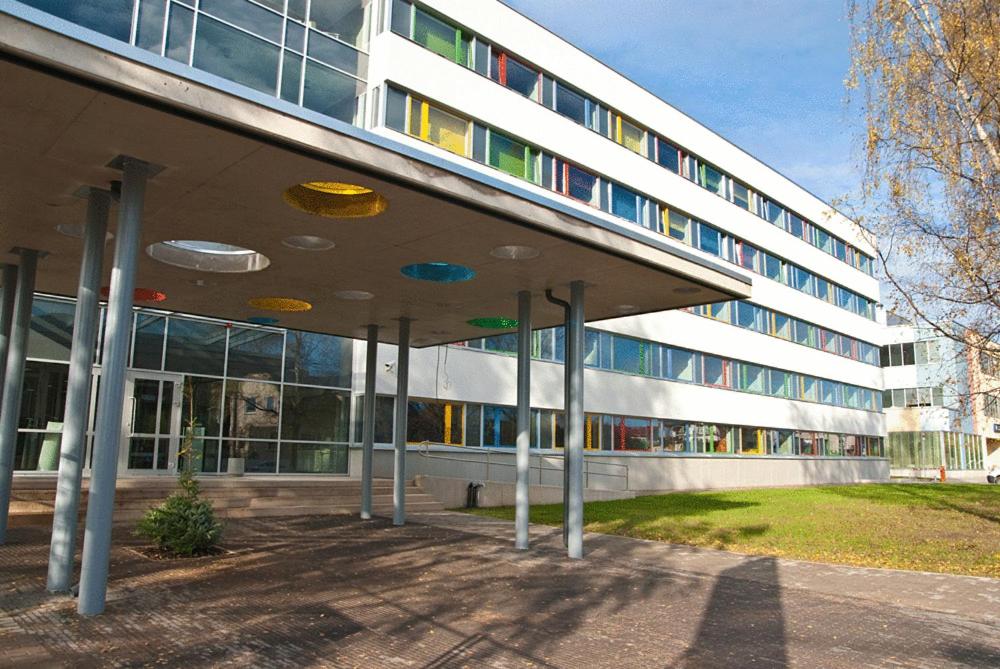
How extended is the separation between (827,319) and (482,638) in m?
41.3

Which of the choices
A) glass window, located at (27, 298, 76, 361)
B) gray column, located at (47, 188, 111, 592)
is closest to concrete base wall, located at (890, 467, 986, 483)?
glass window, located at (27, 298, 76, 361)

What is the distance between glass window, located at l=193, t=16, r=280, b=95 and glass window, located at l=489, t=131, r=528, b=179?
757 cm

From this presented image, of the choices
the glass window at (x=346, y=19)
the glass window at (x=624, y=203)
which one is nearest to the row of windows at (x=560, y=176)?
the glass window at (x=624, y=203)

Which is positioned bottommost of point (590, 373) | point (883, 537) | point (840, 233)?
point (883, 537)

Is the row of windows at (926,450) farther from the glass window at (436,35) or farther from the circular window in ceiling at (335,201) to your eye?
the circular window in ceiling at (335,201)

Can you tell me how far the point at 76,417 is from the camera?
8.56 m

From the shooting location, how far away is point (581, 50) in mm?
27328

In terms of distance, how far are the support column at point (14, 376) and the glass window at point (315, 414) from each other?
1009cm

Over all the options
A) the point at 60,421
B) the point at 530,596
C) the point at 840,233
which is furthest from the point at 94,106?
the point at 840,233

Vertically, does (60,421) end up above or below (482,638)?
above

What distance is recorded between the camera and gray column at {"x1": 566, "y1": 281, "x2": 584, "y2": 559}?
12234 millimetres

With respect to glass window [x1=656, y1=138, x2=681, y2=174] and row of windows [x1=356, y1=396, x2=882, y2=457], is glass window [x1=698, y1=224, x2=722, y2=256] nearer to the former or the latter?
glass window [x1=656, y1=138, x2=681, y2=174]

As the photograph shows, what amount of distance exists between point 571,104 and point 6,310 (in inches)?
765

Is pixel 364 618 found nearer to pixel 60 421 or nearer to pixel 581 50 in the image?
pixel 60 421
